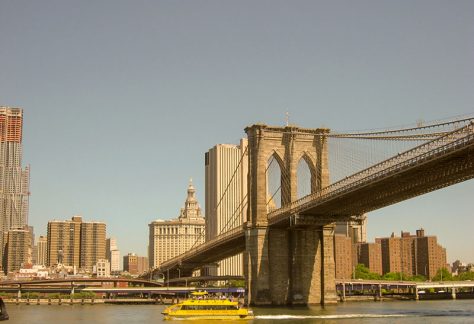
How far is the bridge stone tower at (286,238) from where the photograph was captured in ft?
252

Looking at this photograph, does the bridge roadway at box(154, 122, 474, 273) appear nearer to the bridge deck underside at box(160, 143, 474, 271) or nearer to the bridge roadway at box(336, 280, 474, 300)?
the bridge deck underside at box(160, 143, 474, 271)

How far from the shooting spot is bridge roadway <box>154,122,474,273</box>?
52281mm

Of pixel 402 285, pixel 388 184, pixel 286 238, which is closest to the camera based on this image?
pixel 388 184

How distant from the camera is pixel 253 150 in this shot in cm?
7962

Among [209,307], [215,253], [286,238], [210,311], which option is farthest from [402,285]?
[210,311]

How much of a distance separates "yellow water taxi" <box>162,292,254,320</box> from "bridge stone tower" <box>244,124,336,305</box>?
1161 cm

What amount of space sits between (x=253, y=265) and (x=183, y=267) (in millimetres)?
64578

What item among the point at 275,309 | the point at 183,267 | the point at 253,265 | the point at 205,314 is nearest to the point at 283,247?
the point at 253,265

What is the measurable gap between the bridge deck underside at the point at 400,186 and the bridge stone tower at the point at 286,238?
3.94m

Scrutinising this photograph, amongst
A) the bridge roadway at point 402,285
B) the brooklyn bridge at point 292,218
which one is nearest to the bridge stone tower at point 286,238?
the brooklyn bridge at point 292,218

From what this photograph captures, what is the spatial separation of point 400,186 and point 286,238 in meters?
19.7

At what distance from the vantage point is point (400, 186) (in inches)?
2424

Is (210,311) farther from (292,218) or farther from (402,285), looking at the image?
(402,285)

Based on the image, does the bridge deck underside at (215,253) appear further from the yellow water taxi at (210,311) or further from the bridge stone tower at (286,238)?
the yellow water taxi at (210,311)
